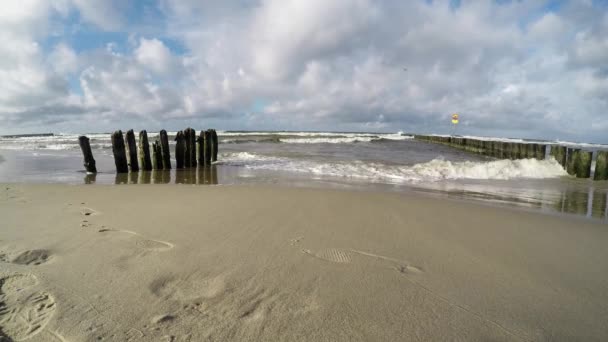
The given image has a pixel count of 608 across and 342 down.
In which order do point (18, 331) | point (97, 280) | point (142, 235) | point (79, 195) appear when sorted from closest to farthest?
point (18, 331) < point (97, 280) < point (142, 235) < point (79, 195)

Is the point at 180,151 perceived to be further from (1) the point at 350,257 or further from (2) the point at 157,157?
(1) the point at 350,257

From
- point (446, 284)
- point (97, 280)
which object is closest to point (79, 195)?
point (97, 280)

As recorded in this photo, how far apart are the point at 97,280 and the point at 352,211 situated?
321 cm

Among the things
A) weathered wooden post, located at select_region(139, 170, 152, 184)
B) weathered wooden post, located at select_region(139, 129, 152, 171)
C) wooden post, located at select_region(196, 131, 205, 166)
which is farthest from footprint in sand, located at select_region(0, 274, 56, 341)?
wooden post, located at select_region(196, 131, 205, 166)

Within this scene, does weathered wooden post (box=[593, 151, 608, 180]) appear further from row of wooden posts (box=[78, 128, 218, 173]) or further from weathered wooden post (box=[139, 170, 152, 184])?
row of wooden posts (box=[78, 128, 218, 173])

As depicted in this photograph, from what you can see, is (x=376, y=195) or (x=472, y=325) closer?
(x=472, y=325)

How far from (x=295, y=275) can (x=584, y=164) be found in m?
12.5

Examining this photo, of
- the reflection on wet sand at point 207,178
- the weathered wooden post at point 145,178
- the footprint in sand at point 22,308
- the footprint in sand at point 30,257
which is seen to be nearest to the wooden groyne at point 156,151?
the weathered wooden post at point 145,178

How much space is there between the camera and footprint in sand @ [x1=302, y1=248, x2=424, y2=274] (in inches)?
104

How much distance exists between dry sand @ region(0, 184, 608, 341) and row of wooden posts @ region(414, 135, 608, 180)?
293 inches

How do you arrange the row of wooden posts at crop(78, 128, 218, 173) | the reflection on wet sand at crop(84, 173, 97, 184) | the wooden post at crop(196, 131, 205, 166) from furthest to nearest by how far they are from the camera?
1. the wooden post at crop(196, 131, 205, 166)
2. the row of wooden posts at crop(78, 128, 218, 173)
3. the reflection on wet sand at crop(84, 173, 97, 184)

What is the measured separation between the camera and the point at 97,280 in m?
2.30

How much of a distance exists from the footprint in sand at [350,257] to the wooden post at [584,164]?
452 inches

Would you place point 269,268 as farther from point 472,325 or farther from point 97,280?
point 472,325
